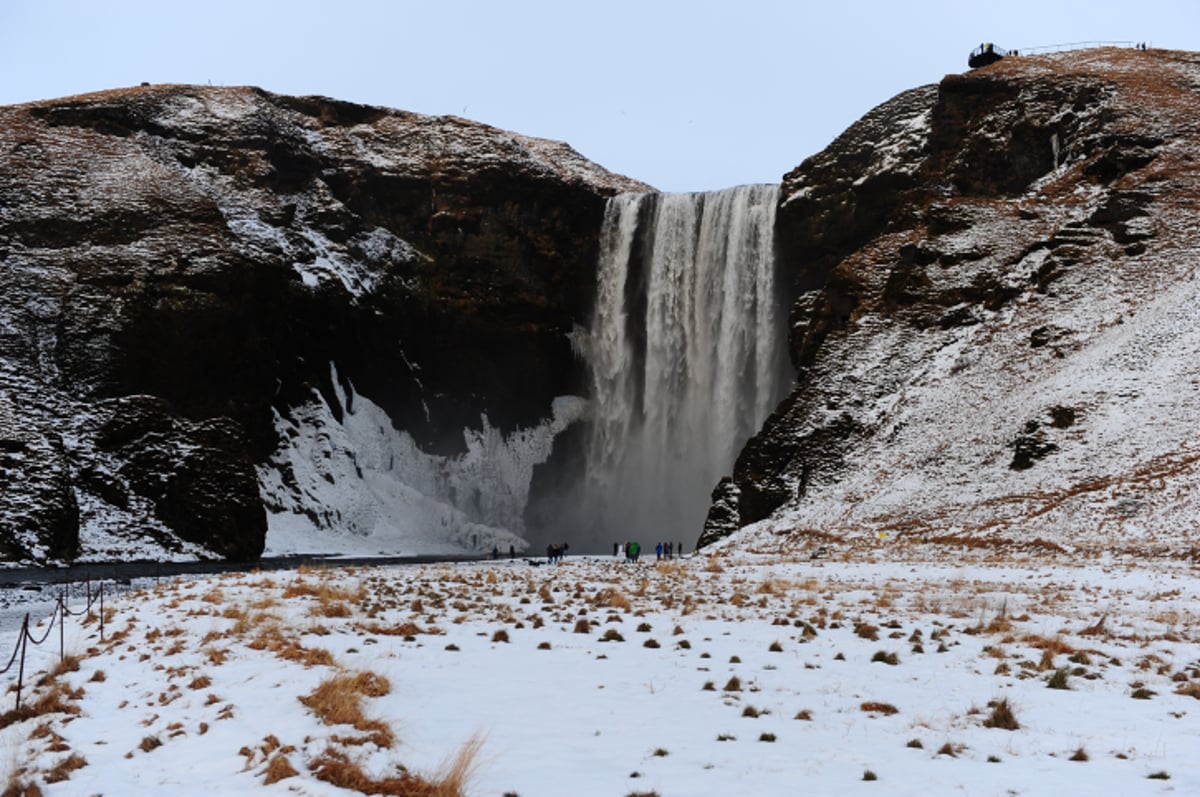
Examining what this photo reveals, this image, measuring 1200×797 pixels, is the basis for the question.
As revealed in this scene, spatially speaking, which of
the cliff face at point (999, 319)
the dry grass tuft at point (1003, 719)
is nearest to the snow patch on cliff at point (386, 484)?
the cliff face at point (999, 319)

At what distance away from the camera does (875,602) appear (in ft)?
64.6

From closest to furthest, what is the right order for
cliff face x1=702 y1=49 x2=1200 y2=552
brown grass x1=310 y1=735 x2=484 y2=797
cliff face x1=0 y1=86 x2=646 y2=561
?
brown grass x1=310 y1=735 x2=484 y2=797
cliff face x1=702 y1=49 x2=1200 y2=552
cliff face x1=0 y1=86 x2=646 y2=561

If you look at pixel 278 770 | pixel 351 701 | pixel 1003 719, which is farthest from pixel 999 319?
pixel 278 770

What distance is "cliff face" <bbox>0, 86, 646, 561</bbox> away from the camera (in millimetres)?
50594

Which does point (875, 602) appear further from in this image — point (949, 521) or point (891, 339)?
point (891, 339)

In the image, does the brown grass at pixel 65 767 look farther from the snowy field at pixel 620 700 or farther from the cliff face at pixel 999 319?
the cliff face at pixel 999 319

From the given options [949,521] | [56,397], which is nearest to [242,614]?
[949,521]

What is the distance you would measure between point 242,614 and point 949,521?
93.3ft

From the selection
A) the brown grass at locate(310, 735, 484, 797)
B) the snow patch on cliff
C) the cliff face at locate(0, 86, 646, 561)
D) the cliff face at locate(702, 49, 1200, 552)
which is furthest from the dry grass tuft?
the snow patch on cliff

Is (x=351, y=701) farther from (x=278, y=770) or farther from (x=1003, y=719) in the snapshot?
(x=1003, y=719)

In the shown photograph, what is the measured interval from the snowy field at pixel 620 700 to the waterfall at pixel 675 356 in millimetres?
47944

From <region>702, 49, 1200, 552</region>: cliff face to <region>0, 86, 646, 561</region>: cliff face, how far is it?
73.8 ft

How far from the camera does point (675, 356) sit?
7075 cm

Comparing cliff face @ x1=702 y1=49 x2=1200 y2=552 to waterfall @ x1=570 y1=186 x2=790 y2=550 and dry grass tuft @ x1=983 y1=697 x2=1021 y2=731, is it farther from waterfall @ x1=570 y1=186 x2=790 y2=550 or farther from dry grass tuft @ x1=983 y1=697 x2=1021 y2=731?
dry grass tuft @ x1=983 y1=697 x2=1021 y2=731
